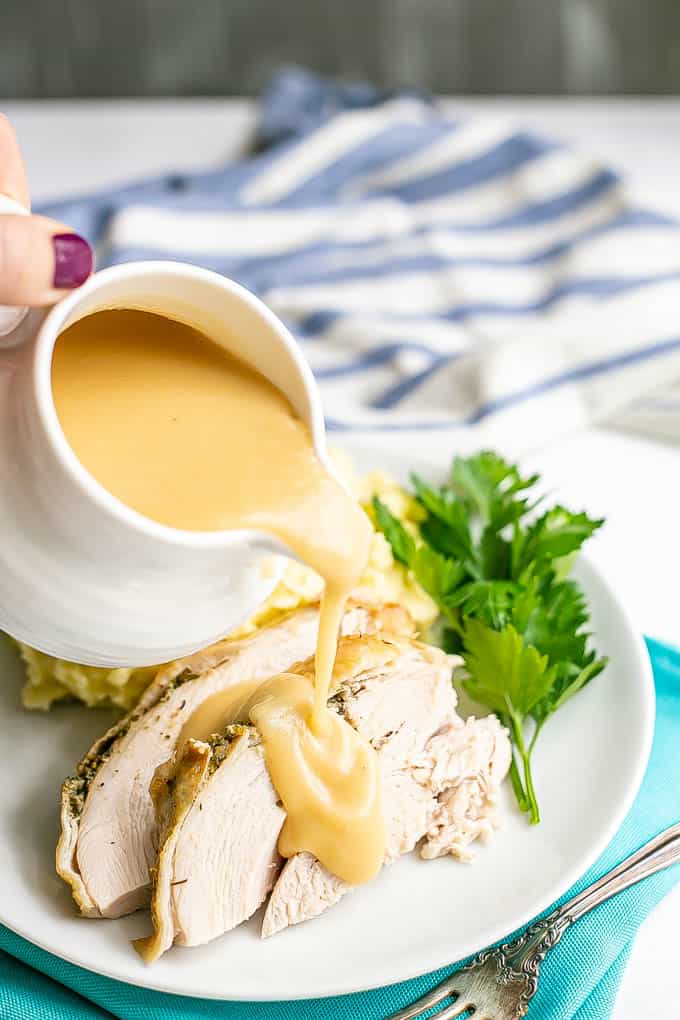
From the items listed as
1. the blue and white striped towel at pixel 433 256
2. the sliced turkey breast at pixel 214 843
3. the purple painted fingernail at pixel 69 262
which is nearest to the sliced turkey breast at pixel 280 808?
the sliced turkey breast at pixel 214 843

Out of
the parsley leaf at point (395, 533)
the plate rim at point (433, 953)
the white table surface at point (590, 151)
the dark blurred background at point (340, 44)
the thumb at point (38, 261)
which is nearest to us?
the thumb at point (38, 261)

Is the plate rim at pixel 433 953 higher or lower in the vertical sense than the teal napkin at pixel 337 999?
higher

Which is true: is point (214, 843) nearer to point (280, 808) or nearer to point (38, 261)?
point (280, 808)

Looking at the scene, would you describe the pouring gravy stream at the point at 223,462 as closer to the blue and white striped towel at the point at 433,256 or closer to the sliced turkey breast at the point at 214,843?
the sliced turkey breast at the point at 214,843

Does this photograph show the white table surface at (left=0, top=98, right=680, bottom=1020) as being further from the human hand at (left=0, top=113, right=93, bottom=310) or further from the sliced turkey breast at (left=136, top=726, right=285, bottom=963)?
the human hand at (left=0, top=113, right=93, bottom=310)

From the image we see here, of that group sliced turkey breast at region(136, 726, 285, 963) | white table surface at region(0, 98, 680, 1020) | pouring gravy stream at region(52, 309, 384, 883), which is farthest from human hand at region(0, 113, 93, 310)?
white table surface at region(0, 98, 680, 1020)

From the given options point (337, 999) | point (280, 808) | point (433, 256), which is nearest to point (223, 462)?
point (280, 808)

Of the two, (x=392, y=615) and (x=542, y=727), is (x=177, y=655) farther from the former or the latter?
(x=542, y=727)

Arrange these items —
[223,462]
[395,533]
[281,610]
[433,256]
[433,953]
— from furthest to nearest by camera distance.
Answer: [433,256]
[395,533]
[281,610]
[433,953]
[223,462]
